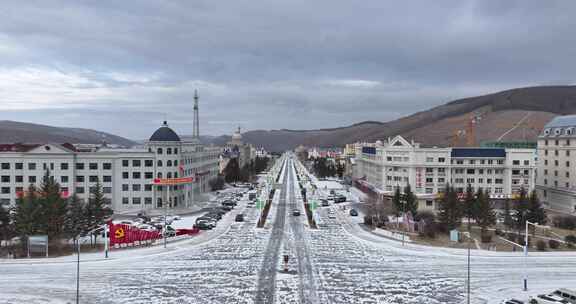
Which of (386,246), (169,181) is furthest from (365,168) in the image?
(386,246)

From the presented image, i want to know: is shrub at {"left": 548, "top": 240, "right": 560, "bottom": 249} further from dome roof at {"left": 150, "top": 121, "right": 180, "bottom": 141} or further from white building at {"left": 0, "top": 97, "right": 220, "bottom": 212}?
dome roof at {"left": 150, "top": 121, "right": 180, "bottom": 141}

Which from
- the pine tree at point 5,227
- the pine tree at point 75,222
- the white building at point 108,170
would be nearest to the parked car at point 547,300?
the pine tree at point 75,222

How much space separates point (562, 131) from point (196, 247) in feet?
228

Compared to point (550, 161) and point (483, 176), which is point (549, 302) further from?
point (550, 161)

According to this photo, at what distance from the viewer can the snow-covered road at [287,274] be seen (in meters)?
31.0

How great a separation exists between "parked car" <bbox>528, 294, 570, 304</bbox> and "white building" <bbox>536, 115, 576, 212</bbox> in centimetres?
4924

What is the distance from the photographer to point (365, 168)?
10462 centimetres

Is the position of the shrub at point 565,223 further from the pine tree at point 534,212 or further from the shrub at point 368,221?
the shrub at point 368,221

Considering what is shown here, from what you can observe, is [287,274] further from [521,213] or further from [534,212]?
[534,212]

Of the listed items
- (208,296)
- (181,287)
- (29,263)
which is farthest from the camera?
(29,263)

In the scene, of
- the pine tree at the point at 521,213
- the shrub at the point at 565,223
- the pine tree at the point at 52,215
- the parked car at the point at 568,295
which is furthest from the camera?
the shrub at the point at 565,223

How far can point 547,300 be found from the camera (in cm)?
2847

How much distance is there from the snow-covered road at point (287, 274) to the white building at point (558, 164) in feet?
116

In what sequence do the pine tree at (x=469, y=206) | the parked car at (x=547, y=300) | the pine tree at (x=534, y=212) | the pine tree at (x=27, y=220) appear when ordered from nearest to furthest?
the parked car at (x=547, y=300) → the pine tree at (x=27, y=220) → the pine tree at (x=534, y=212) → the pine tree at (x=469, y=206)
